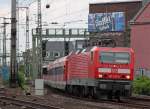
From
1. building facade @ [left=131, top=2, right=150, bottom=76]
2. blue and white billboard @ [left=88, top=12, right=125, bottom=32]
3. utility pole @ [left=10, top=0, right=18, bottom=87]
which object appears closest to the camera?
utility pole @ [left=10, top=0, right=18, bottom=87]

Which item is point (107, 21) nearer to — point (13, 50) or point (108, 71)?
point (13, 50)

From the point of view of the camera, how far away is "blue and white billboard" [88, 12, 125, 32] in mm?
95625

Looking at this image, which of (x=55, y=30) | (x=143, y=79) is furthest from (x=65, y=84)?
(x=55, y=30)

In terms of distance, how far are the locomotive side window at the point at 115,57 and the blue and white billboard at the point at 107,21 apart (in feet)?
205

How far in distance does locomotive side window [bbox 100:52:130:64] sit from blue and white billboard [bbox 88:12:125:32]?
6250cm

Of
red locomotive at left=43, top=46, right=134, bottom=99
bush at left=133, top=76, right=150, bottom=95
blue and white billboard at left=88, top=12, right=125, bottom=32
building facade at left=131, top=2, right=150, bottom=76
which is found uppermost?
blue and white billboard at left=88, top=12, right=125, bottom=32

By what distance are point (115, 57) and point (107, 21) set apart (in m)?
69.8

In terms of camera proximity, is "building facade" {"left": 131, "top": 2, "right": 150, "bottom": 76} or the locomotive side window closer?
the locomotive side window

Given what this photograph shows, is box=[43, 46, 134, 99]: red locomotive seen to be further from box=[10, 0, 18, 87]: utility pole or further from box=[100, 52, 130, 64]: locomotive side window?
box=[10, 0, 18, 87]: utility pole

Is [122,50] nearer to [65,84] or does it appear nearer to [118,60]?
[118,60]

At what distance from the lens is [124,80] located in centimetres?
3017

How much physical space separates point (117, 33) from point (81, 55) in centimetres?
5933

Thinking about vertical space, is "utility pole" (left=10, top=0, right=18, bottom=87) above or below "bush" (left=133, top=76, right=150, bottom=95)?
above

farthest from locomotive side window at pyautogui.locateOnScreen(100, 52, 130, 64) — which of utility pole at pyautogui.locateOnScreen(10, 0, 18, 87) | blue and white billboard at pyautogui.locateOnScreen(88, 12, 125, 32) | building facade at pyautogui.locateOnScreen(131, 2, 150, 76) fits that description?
blue and white billboard at pyautogui.locateOnScreen(88, 12, 125, 32)
